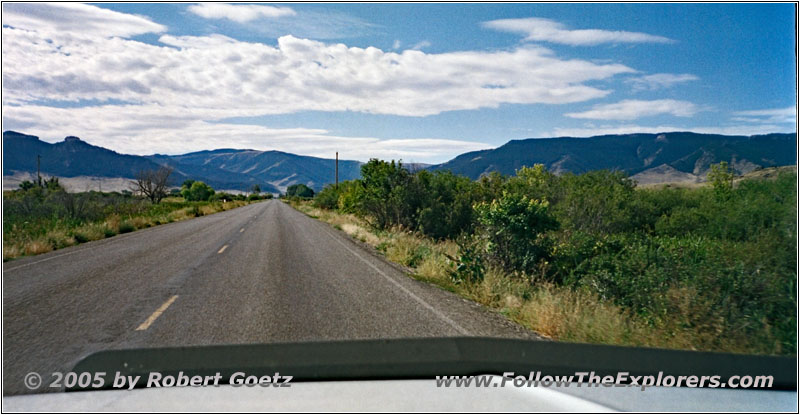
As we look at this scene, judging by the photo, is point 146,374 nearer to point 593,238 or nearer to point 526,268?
point 526,268

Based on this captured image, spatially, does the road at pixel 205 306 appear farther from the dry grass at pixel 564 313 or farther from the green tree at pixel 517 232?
the green tree at pixel 517 232

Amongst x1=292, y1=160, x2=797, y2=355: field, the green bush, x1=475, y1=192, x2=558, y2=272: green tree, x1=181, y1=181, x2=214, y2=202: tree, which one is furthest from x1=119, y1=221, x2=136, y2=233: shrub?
x1=181, y1=181, x2=214, y2=202: tree

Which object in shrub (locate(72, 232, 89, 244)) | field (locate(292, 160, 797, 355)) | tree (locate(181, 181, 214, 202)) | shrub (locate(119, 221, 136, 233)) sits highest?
field (locate(292, 160, 797, 355))

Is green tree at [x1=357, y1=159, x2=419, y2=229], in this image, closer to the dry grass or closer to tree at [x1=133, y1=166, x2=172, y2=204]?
the dry grass

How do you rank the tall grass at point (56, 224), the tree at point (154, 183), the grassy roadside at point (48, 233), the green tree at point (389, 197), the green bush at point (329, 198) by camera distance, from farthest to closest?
the tree at point (154, 183)
the green bush at point (329, 198)
the green tree at point (389, 197)
the tall grass at point (56, 224)
the grassy roadside at point (48, 233)

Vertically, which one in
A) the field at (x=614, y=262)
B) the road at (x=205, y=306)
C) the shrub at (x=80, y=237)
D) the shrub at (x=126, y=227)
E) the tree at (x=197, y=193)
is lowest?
the tree at (x=197, y=193)

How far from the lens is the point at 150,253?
653 inches

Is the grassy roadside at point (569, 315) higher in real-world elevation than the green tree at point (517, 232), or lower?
lower

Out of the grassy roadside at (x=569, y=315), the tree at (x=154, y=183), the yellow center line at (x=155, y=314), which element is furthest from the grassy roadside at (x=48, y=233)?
the tree at (x=154, y=183)

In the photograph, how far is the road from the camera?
6547mm

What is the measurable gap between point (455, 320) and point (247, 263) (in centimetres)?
805

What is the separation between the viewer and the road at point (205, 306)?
655cm

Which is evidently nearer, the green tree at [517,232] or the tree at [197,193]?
the green tree at [517,232]

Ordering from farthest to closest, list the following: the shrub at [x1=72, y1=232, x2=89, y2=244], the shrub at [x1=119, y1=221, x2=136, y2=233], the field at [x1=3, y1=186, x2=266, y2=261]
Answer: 1. the shrub at [x1=119, y1=221, x2=136, y2=233]
2. the shrub at [x1=72, y1=232, x2=89, y2=244]
3. the field at [x1=3, y1=186, x2=266, y2=261]
